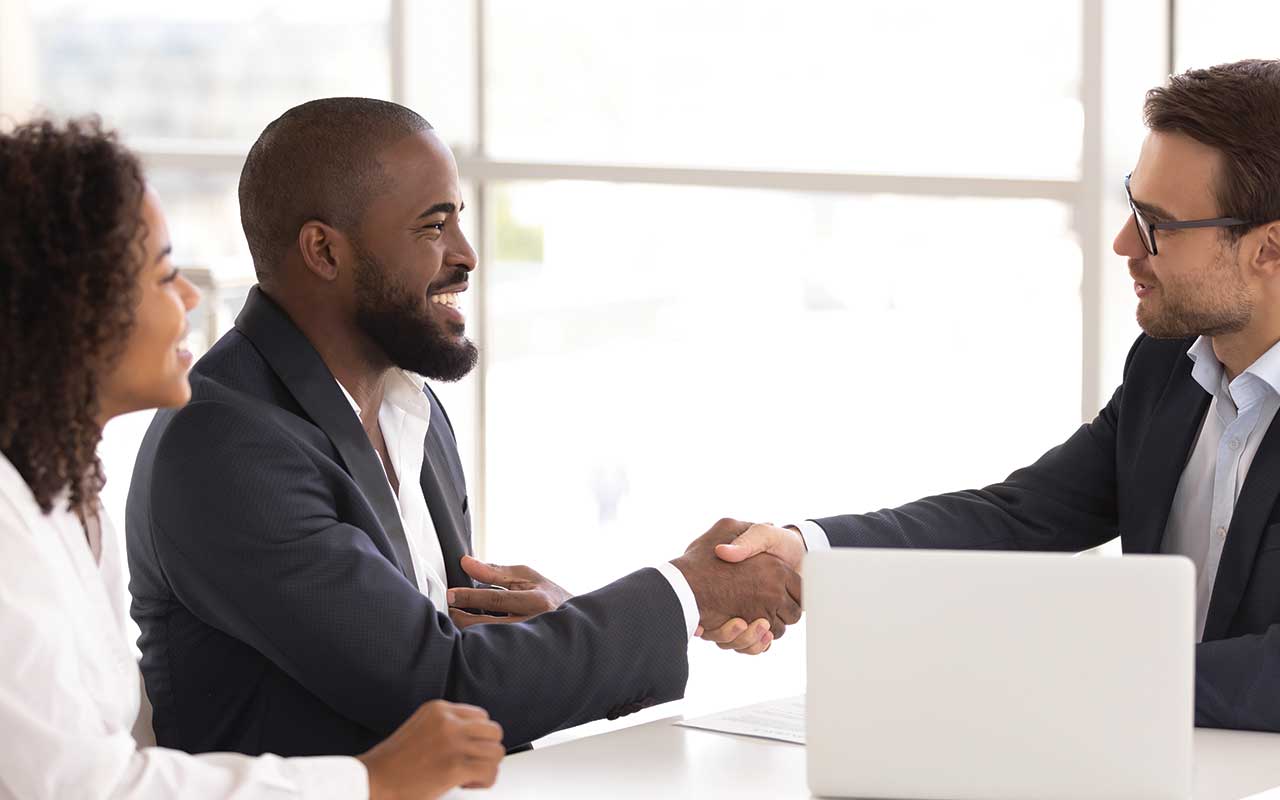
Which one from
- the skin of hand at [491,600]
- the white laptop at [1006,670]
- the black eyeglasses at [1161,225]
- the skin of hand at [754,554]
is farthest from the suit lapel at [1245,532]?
the skin of hand at [491,600]

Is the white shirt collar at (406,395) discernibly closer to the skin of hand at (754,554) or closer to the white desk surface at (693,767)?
the skin of hand at (754,554)

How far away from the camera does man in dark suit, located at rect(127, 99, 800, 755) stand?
2088 mm

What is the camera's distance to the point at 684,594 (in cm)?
224

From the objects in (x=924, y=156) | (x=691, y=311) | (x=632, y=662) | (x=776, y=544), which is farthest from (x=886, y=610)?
(x=691, y=311)

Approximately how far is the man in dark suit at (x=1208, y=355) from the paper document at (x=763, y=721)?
341 mm

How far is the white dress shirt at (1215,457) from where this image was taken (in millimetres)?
2408

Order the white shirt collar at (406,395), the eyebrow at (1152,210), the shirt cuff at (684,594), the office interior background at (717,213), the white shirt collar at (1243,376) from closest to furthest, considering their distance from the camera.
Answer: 1. the shirt cuff at (684,594)
2. the white shirt collar at (1243,376)
3. the eyebrow at (1152,210)
4. the white shirt collar at (406,395)
5. the office interior background at (717,213)

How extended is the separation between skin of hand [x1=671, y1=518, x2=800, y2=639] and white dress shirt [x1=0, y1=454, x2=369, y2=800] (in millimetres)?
858

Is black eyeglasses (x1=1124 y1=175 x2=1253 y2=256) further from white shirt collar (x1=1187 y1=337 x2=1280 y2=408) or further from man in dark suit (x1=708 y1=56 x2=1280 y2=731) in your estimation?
white shirt collar (x1=1187 y1=337 x2=1280 y2=408)

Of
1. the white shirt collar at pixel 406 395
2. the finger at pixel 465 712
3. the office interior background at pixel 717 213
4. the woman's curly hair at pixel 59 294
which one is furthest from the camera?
the office interior background at pixel 717 213

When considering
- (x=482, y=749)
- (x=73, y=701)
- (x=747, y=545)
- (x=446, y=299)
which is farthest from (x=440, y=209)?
(x=73, y=701)

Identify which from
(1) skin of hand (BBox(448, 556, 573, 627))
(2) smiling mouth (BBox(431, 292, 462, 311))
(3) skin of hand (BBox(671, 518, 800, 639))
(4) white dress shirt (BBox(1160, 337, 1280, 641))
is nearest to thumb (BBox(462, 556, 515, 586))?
(1) skin of hand (BBox(448, 556, 573, 627))

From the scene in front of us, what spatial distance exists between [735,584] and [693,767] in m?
0.61

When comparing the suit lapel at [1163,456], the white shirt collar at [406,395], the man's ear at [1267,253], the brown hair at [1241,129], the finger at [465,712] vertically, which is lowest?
the finger at [465,712]
